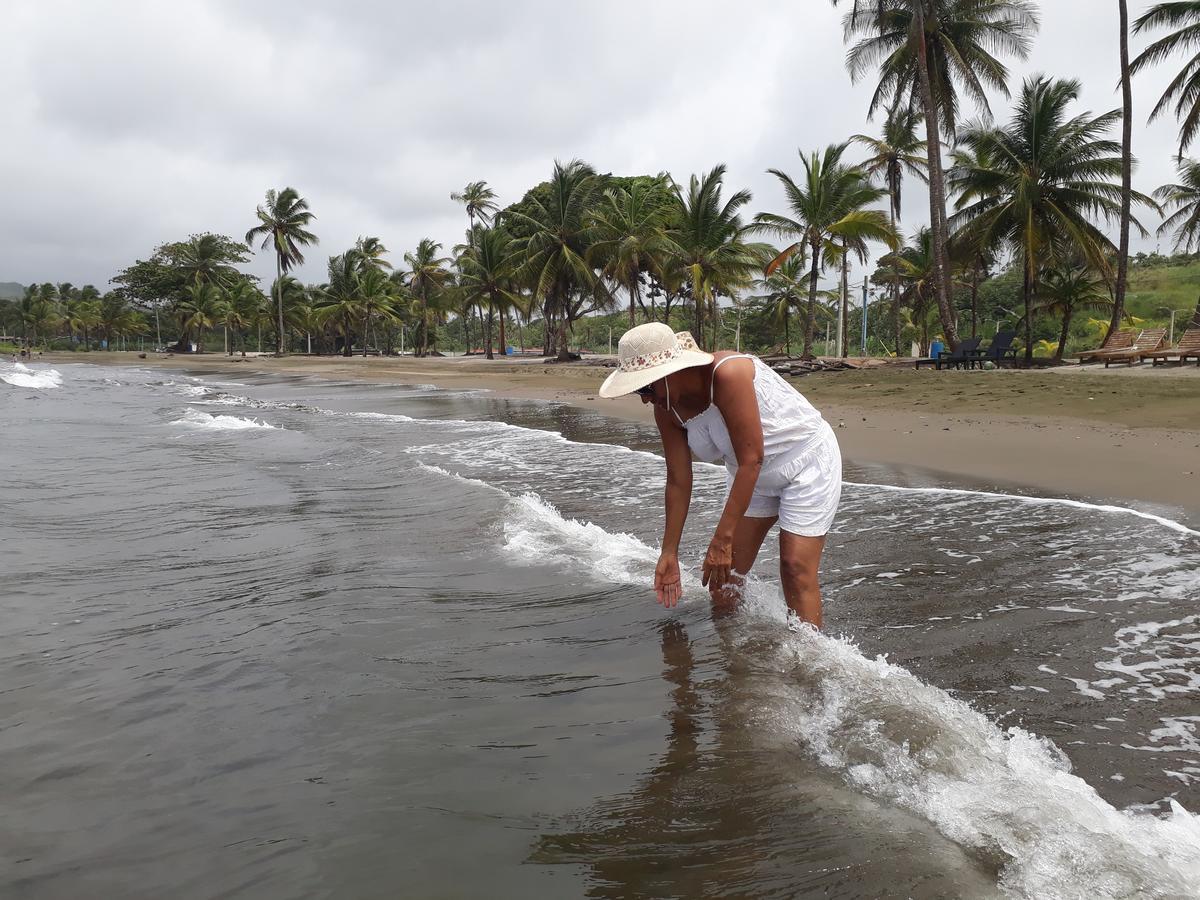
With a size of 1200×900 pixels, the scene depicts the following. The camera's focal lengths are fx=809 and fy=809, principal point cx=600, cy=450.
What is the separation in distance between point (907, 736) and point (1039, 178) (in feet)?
83.8

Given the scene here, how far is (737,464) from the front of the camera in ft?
9.72

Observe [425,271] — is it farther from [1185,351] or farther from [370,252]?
[1185,351]

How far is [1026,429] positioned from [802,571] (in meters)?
8.45

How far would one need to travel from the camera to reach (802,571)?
3094 mm

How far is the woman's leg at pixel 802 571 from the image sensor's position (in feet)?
10.1

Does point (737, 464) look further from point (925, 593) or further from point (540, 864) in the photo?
point (925, 593)

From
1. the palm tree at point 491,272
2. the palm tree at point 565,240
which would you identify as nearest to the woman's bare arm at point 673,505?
the palm tree at point 565,240

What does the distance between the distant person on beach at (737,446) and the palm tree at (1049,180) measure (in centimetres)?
2232

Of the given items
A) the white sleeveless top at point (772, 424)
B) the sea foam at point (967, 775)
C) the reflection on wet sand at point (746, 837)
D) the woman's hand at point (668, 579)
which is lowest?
the reflection on wet sand at point (746, 837)

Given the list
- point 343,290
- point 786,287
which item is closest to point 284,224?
point 343,290

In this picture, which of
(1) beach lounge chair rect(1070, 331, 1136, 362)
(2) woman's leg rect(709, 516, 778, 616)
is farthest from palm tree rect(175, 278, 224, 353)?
(2) woman's leg rect(709, 516, 778, 616)

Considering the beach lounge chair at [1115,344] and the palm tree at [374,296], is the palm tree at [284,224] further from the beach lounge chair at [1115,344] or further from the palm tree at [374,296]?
the beach lounge chair at [1115,344]

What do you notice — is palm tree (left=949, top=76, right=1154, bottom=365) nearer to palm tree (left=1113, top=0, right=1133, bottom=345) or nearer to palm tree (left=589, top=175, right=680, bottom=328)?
palm tree (left=1113, top=0, right=1133, bottom=345)

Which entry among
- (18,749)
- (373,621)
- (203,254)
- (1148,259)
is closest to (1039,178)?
(373,621)
